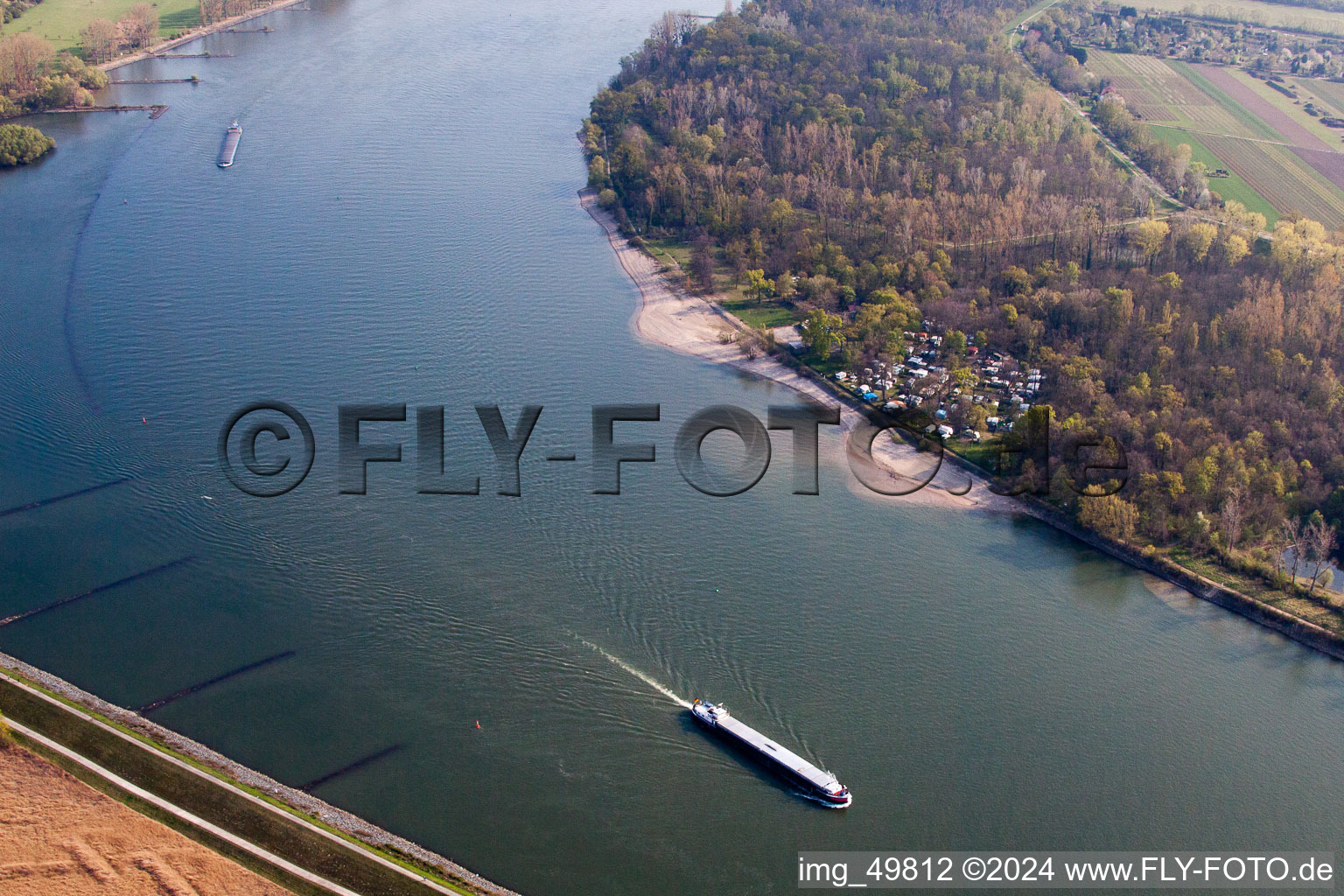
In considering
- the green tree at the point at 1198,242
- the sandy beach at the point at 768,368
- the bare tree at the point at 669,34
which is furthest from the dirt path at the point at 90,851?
the bare tree at the point at 669,34

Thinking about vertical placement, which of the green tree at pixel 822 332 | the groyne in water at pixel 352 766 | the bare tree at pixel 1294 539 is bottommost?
the groyne in water at pixel 352 766

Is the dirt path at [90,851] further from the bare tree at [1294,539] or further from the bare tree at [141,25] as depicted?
the bare tree at [141,25]

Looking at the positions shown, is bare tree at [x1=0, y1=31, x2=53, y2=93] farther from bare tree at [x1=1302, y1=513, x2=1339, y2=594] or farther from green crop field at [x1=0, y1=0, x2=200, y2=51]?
bare tree at [x1=1302, y1=513, x2=1339, y2=594]

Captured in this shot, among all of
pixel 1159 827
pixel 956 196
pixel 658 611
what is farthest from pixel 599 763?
pixel 956 196

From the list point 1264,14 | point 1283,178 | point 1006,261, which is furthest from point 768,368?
point 1264,14

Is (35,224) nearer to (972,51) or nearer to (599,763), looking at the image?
(599,763)

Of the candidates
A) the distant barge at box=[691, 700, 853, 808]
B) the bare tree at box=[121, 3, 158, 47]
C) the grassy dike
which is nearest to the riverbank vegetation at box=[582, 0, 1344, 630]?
Answer: the distant barge at box=[691, 700, 853, 808]
